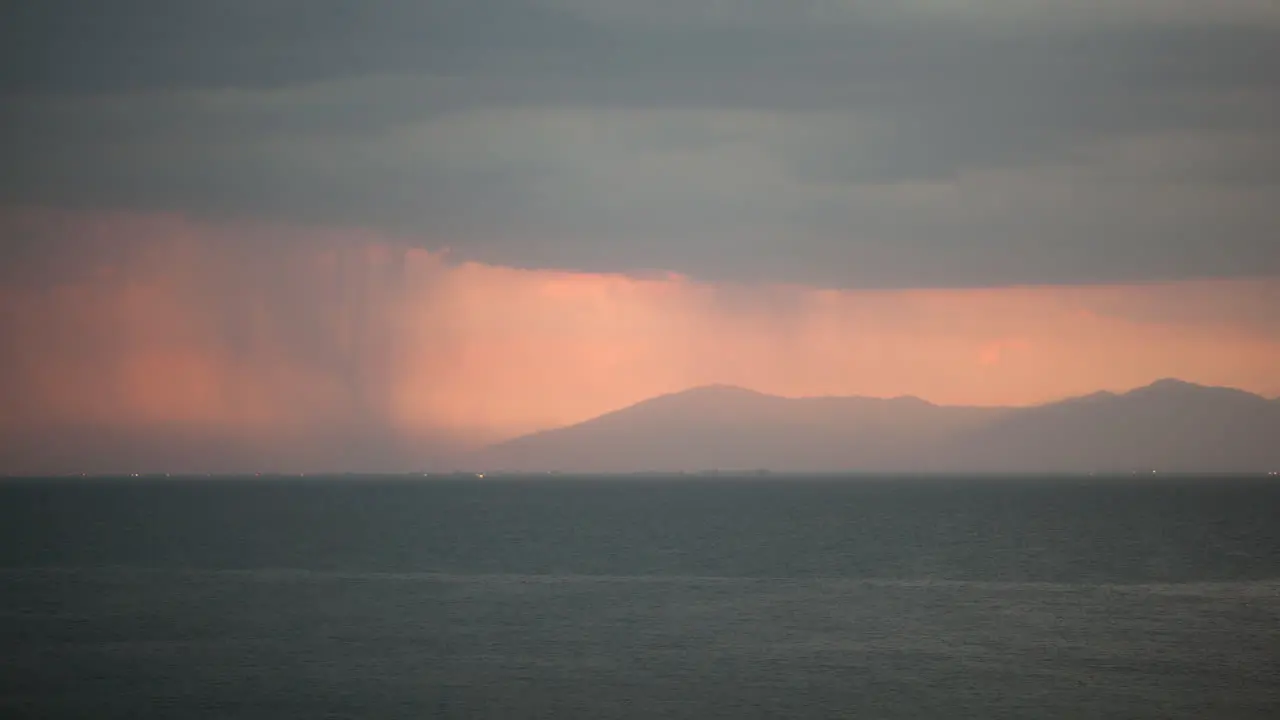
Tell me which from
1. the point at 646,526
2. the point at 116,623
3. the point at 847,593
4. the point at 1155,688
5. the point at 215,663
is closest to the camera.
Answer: the point at 1155,688

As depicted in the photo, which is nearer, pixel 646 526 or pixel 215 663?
pixel 215 663

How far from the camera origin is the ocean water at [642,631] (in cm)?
5419

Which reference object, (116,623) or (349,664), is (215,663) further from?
(116,623)

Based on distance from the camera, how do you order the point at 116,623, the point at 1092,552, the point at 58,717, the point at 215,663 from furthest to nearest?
the point at 1092,552 → the point at 116,623 → the point at 215,663 → the point at 58,717

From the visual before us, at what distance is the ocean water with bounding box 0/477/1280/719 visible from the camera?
54.2m

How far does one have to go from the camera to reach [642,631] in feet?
237

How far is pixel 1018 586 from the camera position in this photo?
315 feet

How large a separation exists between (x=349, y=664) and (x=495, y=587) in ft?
107

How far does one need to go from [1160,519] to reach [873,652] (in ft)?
459

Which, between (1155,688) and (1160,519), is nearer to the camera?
(1155,688)

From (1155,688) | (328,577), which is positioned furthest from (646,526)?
(1155,688)

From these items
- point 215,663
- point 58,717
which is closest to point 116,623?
point 215,663

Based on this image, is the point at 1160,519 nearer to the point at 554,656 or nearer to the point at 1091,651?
the point at 1091,651

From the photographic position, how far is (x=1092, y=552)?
423 feet
